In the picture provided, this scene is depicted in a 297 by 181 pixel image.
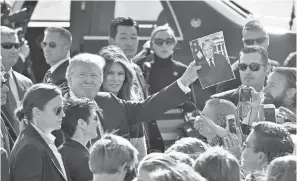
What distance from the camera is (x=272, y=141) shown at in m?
3.85

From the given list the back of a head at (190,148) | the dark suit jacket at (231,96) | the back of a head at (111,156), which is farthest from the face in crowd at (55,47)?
the back of a head at (111,156)

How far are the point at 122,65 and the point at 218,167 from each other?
1916 millimetres

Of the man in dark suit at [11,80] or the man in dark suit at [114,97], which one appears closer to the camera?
the man in dark suit at [114,97]

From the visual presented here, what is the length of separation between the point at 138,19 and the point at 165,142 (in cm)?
188

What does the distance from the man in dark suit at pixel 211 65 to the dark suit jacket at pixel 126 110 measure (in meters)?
0.35

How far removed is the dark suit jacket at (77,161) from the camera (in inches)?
158

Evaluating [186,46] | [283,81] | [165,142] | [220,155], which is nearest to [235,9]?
[186,46]

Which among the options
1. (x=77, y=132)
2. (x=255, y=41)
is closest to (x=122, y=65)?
(x=77, y=132)

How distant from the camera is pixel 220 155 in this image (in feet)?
10.7

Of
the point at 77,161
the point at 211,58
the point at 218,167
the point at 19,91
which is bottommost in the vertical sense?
the point at 77,161

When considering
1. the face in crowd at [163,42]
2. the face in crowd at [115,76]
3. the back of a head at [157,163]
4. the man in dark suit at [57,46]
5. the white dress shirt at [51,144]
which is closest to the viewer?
the back of a head at [157,163]

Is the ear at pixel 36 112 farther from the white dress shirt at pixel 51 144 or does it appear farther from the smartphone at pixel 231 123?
the smartphone at pixel 231 123

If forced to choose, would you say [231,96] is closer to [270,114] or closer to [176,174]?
[270,114]

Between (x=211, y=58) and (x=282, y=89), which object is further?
(x=282, y=89)
